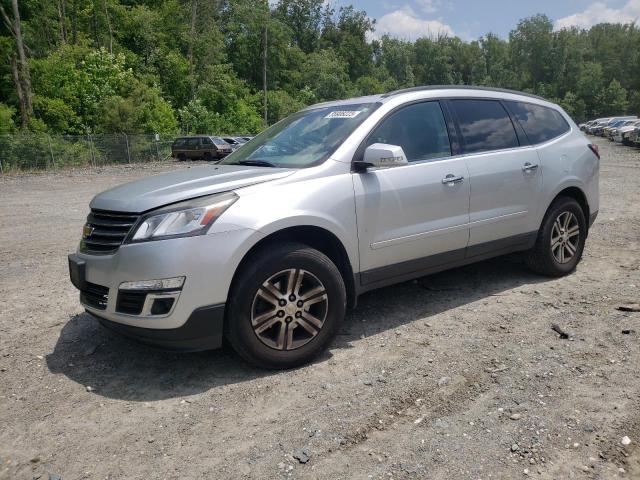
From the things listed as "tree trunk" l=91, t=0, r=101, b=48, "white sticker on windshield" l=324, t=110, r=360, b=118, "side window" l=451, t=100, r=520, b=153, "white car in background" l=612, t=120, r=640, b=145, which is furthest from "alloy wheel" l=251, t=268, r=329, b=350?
"tree trunk" l=91, t=0, r=101, b=48

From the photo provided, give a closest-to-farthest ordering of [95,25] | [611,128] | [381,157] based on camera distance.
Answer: [381,157]
[611,128]
[95,25]

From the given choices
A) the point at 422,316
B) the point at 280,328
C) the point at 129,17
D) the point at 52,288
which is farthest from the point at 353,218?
the point at 129,17

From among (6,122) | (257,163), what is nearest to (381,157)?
(257,163)

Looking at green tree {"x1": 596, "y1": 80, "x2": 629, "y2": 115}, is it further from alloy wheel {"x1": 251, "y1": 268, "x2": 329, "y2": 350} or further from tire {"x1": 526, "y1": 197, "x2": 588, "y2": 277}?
alloy wheel {"x1": 251, "y1": 268, "x2": 329, "y2": 350}

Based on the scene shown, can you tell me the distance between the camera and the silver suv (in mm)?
3084

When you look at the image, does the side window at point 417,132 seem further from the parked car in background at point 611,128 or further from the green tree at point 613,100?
the green tree at point 613,100

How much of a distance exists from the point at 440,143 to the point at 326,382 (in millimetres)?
2190

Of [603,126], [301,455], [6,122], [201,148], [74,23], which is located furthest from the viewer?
[603,126]

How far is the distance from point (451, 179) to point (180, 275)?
2304 millimetres

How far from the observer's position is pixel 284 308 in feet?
10.9

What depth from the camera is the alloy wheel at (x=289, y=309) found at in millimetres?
3260

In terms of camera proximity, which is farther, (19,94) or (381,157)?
(19,94)

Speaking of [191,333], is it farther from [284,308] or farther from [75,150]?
[75,150]

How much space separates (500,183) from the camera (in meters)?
4.52
